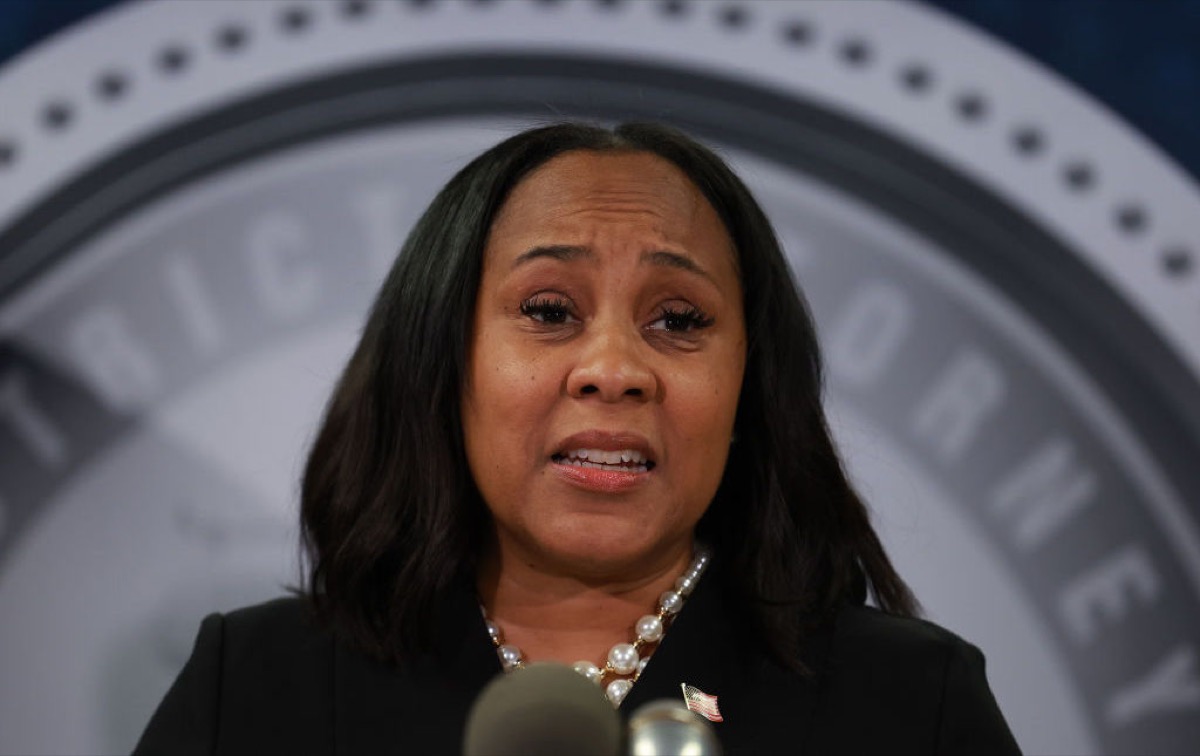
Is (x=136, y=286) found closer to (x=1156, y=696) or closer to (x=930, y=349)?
(x=930, y=349)

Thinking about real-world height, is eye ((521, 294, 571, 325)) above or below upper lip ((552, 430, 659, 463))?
above

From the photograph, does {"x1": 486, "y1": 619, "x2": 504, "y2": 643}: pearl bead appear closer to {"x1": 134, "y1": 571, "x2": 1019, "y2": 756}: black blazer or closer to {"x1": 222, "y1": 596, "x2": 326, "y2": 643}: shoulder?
{"x1": 134, "y1": 571, "x2": 1019, "y2": 756}: black blazer

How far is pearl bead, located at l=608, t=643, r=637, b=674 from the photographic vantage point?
1504 mm

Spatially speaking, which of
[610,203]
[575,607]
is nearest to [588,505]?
[575,607]

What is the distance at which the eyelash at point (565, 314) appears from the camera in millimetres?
1454

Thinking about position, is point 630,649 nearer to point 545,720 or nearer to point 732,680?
point 732,680

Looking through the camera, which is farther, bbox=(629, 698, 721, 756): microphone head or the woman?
the woman

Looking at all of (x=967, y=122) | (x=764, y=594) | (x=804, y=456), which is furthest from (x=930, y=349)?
(x=764, y=594)

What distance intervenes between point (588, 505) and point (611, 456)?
5cm

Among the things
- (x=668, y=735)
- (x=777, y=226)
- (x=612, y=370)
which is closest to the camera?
(x=668, y=735)

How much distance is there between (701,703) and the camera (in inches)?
56.0

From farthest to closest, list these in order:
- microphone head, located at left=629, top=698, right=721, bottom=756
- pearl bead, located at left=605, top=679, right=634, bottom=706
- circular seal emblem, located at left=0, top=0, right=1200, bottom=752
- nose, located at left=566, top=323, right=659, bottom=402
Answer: circular seal emblem, located at left=0, top=0, right=1200, bottom=752
pearl bead, located at left=605, top=679, right=634, bottom=706
nose, located at left=566, top=323, right=659, bottom=402
microphone head, located at left=629, top=698, right=721, bottom=756

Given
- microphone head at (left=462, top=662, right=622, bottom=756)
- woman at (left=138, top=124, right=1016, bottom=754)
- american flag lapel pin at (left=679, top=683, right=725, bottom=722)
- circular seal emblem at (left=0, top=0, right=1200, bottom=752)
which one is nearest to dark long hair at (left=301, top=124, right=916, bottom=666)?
woman at (left=138, top=124, right=1016, bottom=754)

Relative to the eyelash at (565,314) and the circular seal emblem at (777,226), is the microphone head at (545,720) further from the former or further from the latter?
the circular seal emblem at (777,226)
